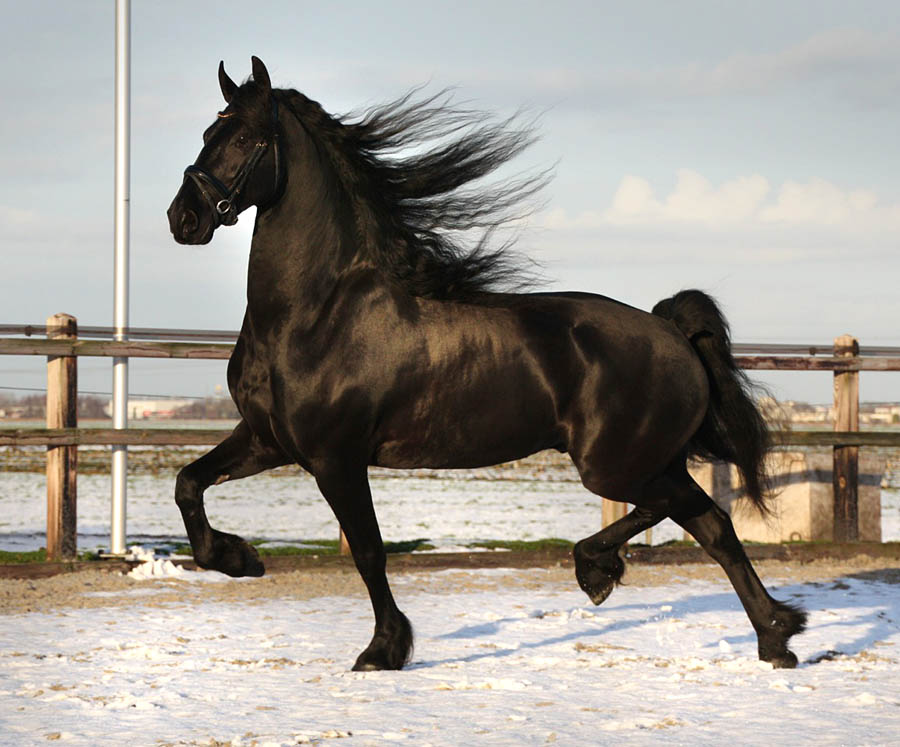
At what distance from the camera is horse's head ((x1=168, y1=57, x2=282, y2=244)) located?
4.28 meters

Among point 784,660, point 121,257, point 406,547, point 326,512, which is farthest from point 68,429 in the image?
point 326,512

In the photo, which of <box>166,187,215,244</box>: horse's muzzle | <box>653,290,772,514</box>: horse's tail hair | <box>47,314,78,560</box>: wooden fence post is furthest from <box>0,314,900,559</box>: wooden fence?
<box>166,187,215,244</box>: horse's muzzle

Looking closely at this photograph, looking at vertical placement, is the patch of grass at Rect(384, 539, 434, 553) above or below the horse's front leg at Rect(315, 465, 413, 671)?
below

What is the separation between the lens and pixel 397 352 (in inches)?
181

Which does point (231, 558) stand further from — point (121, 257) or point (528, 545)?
point (528, 545)

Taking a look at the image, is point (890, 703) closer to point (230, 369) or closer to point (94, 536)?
point (230, 369)

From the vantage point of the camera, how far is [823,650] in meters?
5.29

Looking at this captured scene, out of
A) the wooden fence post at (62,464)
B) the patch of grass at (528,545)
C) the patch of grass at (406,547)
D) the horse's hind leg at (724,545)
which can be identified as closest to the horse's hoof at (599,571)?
the horse's hind leg at (724,545)

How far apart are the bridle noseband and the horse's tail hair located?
6.74 feet

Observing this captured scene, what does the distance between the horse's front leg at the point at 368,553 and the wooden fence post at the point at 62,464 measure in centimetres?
384

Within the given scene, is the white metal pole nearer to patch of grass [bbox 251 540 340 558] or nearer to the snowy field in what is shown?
patch of grass [bbox 251 540 340 558]

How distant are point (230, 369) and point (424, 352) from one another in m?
0.79

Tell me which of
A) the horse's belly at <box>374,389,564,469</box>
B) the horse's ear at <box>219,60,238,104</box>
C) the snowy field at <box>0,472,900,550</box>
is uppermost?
the horse's ear at <box>219,60,238,104</box>

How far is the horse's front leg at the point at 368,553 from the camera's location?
452 cm
